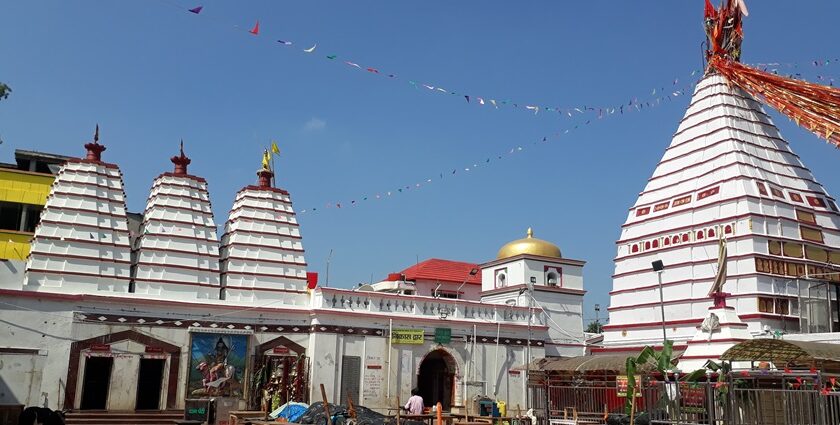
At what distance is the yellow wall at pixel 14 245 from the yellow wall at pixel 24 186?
1695mm

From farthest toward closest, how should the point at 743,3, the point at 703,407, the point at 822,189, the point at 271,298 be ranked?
the point at 743,3 → the point at 822,189 → the point at 271,298 → the point at 703,407

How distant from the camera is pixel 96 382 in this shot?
24.1m

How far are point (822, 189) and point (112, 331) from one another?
2907 centimetres

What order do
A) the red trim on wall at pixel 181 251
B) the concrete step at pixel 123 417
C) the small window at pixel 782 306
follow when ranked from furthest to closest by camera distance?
1. the red trim on wall at pixel 181 251
2. the small window at pixel 782 306
3. the concrete step at pixel 123 417

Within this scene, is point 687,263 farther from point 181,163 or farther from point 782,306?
point 181,163

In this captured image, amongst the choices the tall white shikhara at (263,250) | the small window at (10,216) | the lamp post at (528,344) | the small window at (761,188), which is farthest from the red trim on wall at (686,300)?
the small window at (10,216)

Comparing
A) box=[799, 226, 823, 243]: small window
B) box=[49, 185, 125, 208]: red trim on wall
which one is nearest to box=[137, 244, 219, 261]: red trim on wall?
box=[49, 185, 125, 208]: red trim on wall

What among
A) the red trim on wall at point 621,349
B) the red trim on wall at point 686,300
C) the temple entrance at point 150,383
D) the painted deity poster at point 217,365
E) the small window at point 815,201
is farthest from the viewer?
the small window at point 815,201

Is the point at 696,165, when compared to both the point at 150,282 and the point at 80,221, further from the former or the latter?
the point at 80,221

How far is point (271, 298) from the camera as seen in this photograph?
28.0 m

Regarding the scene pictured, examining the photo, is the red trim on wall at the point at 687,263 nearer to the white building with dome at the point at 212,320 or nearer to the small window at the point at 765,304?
the small window at the point at 765,304

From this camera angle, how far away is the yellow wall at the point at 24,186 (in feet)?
113

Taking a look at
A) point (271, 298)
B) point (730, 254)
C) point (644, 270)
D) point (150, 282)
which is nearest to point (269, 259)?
point (271, 298)

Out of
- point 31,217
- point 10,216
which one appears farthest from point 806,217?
point 10,216
